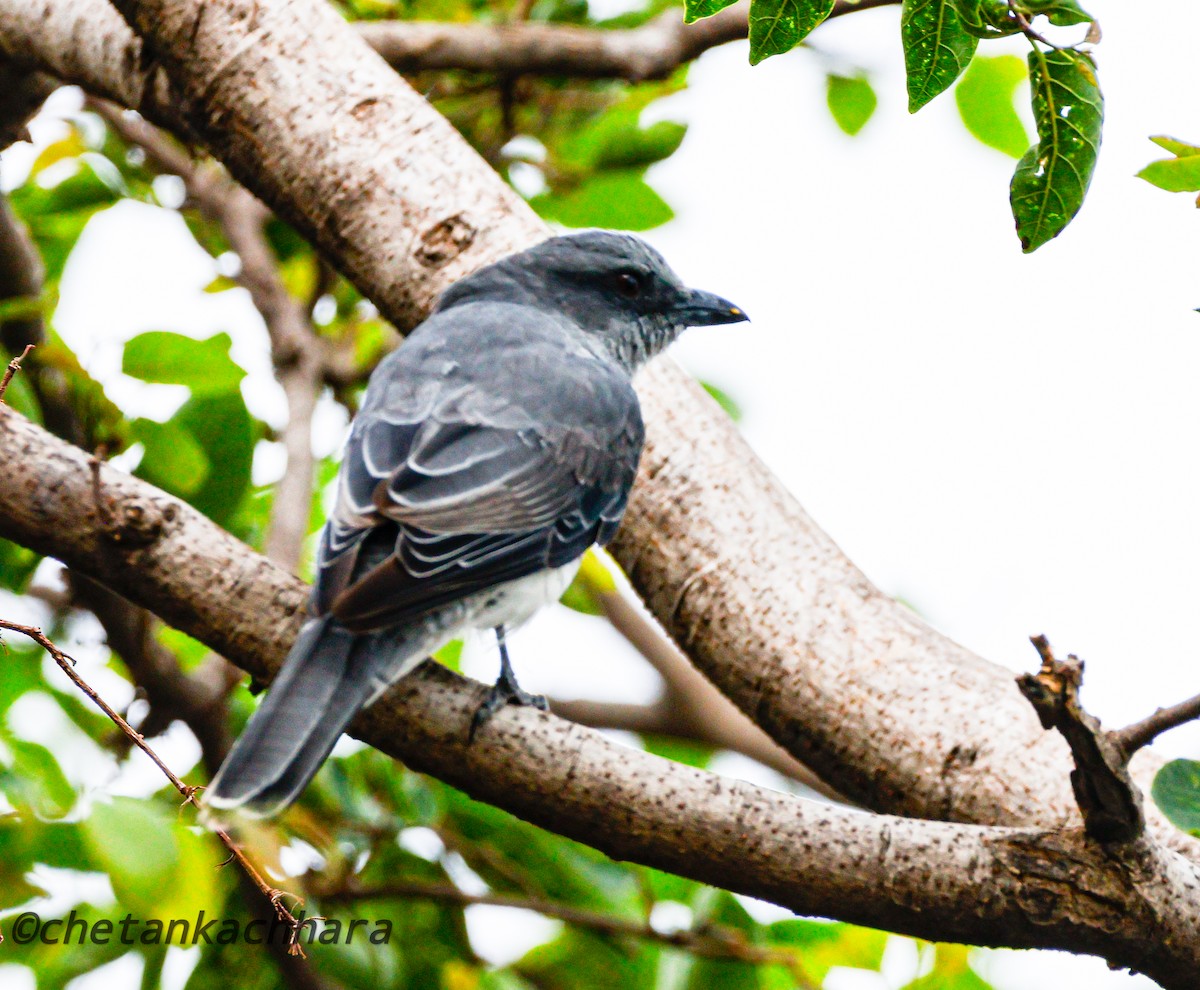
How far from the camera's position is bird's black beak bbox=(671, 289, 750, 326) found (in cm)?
400

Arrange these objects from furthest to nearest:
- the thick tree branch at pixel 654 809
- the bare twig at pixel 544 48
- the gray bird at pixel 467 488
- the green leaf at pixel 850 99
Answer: the green leaf at pixel 850 99 → the bare twig at pixel 544 48 → the gray bird at pixel 467 488 → the thick tree branch at pixel 654 809

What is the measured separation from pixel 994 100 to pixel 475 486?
2197mm

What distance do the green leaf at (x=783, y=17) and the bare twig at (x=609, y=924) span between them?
2.22 meters

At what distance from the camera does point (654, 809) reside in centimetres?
238

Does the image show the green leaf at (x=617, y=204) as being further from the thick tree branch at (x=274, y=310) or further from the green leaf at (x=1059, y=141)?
the green leaf at (x=1059, y=141)

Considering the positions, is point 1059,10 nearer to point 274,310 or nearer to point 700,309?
point 700,309

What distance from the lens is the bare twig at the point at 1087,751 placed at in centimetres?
200

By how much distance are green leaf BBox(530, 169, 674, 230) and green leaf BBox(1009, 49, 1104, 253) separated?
7.12 feet

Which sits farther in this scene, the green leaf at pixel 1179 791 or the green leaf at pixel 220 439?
the green leaf at pixel 220 439

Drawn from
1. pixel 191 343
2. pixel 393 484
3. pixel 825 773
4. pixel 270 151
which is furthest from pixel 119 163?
pixel 825 773

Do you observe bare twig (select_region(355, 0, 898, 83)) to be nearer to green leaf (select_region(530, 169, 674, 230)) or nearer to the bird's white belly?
green leaf (select_region(530, 169, 674, 230))

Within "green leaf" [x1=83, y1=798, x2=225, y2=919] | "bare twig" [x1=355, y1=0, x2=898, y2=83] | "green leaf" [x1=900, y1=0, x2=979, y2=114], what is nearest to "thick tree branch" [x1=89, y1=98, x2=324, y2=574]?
"bare twig" [x1=355, y1=0, x2=898, y2=83]

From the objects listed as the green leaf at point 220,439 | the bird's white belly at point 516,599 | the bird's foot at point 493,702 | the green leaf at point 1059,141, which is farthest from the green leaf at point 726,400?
the green leaf at point 1059,141

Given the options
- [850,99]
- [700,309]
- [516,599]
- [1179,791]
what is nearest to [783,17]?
[1179,791]
